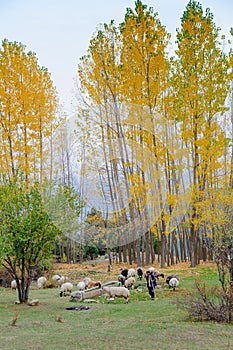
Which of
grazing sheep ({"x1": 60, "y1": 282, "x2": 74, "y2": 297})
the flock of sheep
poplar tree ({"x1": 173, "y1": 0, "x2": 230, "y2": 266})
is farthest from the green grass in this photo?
poplar tree ({"x1": 173, "y1": 0, "x2": 230, "y2": 266})

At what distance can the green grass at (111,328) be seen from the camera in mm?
7344

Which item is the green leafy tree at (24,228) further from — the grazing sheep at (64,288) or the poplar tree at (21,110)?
the poplar tree at (21,110)

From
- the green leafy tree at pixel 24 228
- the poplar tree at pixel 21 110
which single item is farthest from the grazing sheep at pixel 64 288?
the poplar tree at pixel 21 110

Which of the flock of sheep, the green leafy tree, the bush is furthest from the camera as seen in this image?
the flock of sheep

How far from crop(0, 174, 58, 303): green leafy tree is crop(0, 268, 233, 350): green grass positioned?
1.35m

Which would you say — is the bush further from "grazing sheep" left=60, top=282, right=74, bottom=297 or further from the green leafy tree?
"grazing sheep" left=60, top=282, right=74, bottom=297

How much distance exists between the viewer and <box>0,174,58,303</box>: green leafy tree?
43.2 ft

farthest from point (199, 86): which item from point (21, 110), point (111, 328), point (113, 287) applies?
point (111, 328)

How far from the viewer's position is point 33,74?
2255 centimetres

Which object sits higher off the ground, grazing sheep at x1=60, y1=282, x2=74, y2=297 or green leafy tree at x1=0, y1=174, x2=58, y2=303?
green leafy tree at x1=0, y1=174, x2=58, y2=303

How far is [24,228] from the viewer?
13.1 meters

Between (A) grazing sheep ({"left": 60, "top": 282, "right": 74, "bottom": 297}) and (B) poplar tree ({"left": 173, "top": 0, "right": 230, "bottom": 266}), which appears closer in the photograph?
(A) grazing sheep ({"left": 60, "top": 282, "right": 74, "bottom": 297})

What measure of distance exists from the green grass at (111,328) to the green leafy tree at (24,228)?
135cm

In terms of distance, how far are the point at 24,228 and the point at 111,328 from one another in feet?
17.6
